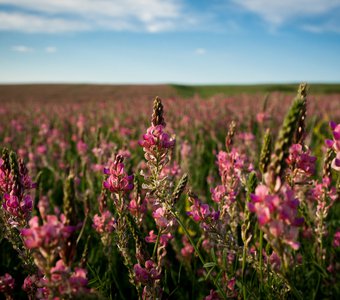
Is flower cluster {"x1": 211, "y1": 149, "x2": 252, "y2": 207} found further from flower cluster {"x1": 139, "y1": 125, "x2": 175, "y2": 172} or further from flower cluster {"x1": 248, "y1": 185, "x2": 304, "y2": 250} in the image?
flower cluster {"x1": 248, "y1": 185, "x2": 304, "y2": 250}

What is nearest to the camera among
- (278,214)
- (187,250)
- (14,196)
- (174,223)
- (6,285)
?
(278,214)

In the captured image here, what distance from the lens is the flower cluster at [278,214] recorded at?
1.00 metres

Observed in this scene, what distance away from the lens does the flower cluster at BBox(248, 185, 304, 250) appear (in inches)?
39.2

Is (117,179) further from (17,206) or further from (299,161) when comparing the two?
(299,161)

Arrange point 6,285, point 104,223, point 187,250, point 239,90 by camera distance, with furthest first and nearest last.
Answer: point 239,90, point 187,250, point 104,223, point 6,285

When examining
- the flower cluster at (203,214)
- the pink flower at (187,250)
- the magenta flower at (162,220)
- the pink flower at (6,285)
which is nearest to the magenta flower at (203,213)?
the flower cluster at (203,214)

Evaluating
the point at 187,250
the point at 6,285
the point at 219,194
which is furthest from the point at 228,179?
the point at 6,285

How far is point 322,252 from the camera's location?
2045 mm

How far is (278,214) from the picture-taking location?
100cm

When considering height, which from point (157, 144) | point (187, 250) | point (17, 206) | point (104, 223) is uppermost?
point (157, 144)

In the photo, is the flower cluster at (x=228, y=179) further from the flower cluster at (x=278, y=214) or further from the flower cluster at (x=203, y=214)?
the flower cluster at (x=278, y=214)

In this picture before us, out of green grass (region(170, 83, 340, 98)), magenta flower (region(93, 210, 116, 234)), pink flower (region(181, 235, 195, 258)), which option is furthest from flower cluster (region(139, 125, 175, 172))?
green grass (region(170, 83, 340, 98))

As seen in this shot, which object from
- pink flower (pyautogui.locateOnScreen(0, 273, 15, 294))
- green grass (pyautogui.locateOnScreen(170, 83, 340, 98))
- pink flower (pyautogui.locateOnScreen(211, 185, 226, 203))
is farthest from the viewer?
green grass (pyautogui.locateOnScreen(170, 83, 340, 98))

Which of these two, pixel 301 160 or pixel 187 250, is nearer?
pixel 301 160
